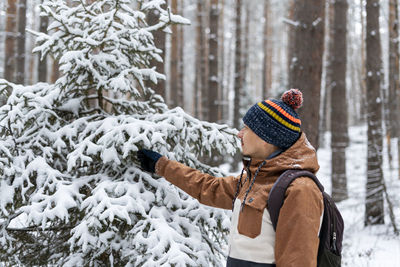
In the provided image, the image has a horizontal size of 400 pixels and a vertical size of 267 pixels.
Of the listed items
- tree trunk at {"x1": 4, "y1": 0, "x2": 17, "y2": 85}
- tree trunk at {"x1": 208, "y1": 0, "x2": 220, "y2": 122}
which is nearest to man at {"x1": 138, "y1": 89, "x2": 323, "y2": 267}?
tree trunk at {"x1": 208, "y1": 0, "x2": 220, "y2": 122}

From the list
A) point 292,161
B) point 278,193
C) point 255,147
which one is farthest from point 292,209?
point 255,147

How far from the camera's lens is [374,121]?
27.8 ft

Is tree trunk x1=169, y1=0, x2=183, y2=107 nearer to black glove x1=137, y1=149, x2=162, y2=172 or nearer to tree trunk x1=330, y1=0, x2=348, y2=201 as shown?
tree trunk x1=330, y1=0, x2=348, y2=201

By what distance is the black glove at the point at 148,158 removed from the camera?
125 inches

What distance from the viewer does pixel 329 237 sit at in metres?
2.23

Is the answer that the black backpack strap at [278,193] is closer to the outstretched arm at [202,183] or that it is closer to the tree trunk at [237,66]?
the outstretched arm at [202,183]

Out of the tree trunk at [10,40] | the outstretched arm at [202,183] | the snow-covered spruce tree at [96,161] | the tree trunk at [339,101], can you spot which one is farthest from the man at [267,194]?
the tree trunk at [10,40]

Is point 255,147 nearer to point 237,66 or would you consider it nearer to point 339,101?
point 339,101

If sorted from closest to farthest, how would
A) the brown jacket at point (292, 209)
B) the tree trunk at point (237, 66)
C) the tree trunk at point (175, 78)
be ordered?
the brown jacket at point (292, 209) < the tree trunk at point (237, 66) < the tree trunk at point (175, 78)

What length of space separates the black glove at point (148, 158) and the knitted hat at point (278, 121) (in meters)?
1.09

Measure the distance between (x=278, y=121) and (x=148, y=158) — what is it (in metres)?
1.33

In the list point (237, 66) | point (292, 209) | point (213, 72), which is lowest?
point (292, 209)

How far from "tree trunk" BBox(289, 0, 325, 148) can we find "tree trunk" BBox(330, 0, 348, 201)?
4884 mm

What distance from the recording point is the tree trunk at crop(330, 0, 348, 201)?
10.7m
